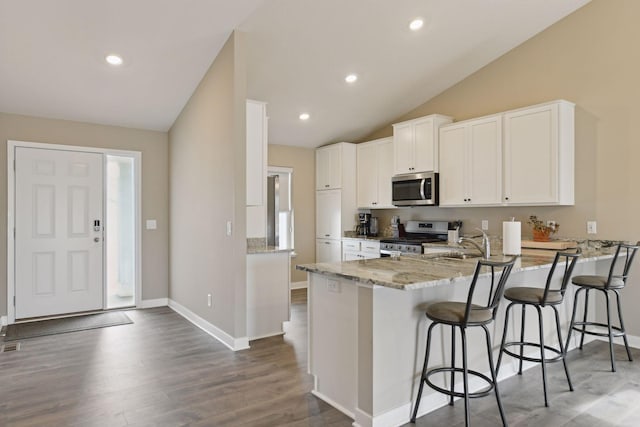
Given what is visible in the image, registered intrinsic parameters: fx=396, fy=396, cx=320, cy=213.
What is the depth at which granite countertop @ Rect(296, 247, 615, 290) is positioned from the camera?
2080 millimetres

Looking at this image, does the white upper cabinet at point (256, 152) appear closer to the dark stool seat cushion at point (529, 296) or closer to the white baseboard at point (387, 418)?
the white baseboard at point (387, 418)

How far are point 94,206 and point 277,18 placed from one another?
10.9ft

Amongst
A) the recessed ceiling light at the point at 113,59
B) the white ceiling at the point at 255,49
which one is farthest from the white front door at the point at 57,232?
the recessed ceiling light at the point at 113,59

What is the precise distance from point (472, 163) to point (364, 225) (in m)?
2.04

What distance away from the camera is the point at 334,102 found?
5.18 metres

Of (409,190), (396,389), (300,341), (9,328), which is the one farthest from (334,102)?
(9,328)

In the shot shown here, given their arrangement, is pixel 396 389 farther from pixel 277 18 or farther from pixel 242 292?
pixel 277 18

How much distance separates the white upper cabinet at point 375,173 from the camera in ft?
19.0

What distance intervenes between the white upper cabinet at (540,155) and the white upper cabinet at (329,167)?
8.41 feet

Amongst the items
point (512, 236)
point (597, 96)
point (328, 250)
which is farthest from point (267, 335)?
point (597, 96)

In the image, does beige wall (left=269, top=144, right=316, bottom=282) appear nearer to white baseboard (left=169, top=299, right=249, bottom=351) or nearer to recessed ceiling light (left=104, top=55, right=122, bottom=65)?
white baseboard (left=169, top=299, right=249, bottom=351)

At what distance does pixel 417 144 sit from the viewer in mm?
5156

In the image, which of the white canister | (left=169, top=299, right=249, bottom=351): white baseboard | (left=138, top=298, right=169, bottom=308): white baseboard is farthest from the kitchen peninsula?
(left=138, top=298, right=169, bottom=308): white baseboard

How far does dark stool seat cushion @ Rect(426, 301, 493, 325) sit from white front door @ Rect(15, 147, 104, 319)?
4413 mm
